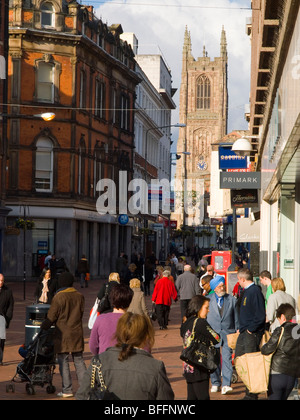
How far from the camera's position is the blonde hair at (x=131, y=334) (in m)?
5.85

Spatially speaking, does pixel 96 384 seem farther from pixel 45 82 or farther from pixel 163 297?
pixel 45 82

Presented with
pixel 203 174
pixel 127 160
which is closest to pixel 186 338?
pixel 127 160

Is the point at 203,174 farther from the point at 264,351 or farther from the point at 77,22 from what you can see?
the point at 264,351

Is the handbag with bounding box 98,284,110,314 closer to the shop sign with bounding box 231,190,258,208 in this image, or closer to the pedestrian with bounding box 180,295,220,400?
the pedestrian with bounding box 180,295,220,400

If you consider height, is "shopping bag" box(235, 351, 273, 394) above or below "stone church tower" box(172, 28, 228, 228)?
below

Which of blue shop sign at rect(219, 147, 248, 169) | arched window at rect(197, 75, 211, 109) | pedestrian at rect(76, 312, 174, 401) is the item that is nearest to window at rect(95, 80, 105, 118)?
blue shop sign at rect(219, 147, 248, 169)

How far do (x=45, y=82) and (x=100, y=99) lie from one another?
667 centimetres

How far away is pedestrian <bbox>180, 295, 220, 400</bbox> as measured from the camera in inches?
387

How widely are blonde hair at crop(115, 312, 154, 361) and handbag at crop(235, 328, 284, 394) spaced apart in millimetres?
3302

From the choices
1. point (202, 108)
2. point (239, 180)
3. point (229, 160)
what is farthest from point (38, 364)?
point (202, 108)

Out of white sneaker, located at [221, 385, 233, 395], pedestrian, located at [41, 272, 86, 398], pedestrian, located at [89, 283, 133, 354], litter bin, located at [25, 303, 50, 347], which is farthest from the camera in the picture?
litter bin, located at [25, 303, 50, 347]

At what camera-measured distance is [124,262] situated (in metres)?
33.8

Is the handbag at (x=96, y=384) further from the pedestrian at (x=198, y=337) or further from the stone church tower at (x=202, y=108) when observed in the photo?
the stone church tower at (x=202, y=108)

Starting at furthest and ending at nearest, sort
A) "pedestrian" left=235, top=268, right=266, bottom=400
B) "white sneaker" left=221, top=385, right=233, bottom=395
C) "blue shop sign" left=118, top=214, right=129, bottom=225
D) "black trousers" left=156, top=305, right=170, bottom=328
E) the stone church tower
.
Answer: the stone church tower → "blue shop sign" left=118, top=214, right=129, bottom=225 → "black trousers" left=156, top=305, right=170, bottom=328 → "white sneaker" left=221, top=385, right=233, bottom=395 → "pedestrian" left=235, top=268, right=266, bottom=400
